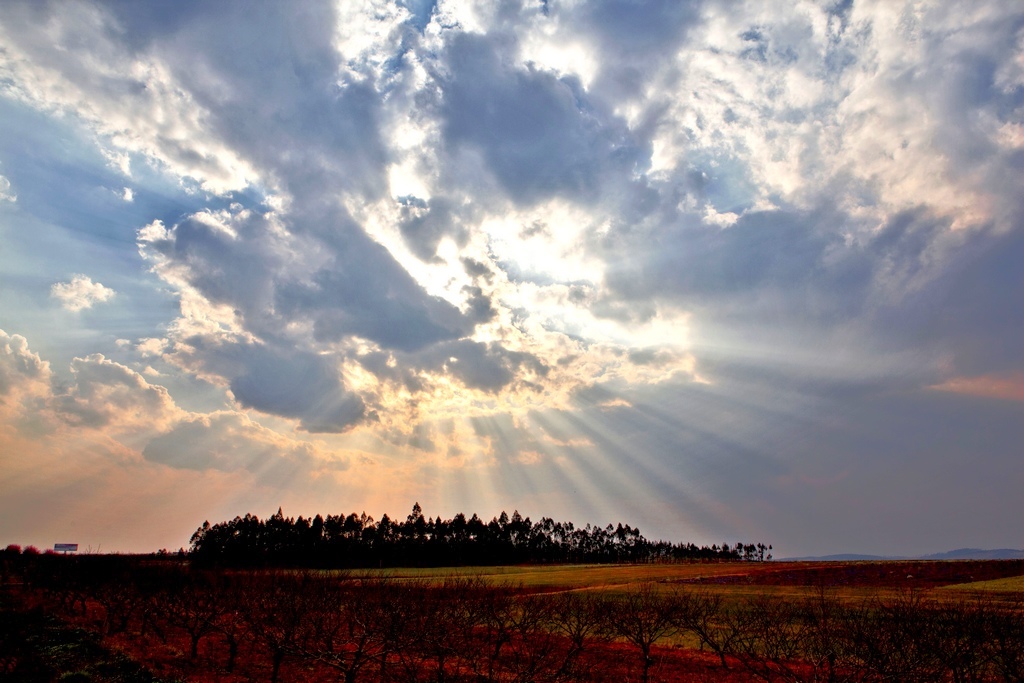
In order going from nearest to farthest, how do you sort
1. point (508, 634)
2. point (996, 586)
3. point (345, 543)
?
point (508, 634) → point (996, 586) → point (345, 543)

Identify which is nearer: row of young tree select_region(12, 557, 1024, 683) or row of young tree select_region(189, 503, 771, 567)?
row of young tree select_region(12, 557, 1024, 683)

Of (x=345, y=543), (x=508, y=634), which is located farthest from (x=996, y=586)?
(x=345, y=543)

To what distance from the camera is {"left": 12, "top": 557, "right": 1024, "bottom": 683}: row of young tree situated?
21484 millimetres

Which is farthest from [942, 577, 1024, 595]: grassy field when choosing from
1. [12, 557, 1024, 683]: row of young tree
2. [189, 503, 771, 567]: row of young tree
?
[189, 503, 771, 567]: row of young tree

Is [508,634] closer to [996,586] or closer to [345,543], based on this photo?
[996,586]

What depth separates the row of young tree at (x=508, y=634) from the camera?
21.5m

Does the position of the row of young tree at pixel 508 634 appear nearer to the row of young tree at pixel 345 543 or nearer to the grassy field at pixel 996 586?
the grassy field at pixel 996 586

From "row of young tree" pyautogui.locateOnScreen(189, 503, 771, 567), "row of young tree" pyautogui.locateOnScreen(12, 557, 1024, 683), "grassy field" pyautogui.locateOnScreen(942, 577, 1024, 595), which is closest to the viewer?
"row of young tree" pyautogui.locateOnScreen(12, 557, 1024, 683)

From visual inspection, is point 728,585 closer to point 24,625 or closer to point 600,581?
point 600,581

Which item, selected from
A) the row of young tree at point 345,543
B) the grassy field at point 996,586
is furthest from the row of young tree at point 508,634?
the row of young tree at point 345,543

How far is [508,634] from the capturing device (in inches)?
1401

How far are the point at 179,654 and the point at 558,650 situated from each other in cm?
2329

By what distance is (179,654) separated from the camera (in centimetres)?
3222

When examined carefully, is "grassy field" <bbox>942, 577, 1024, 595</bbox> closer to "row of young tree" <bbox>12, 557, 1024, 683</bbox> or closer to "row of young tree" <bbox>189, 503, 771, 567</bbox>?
"row of young tree" <bbox>12, 557, 1024, 683</bbox>
